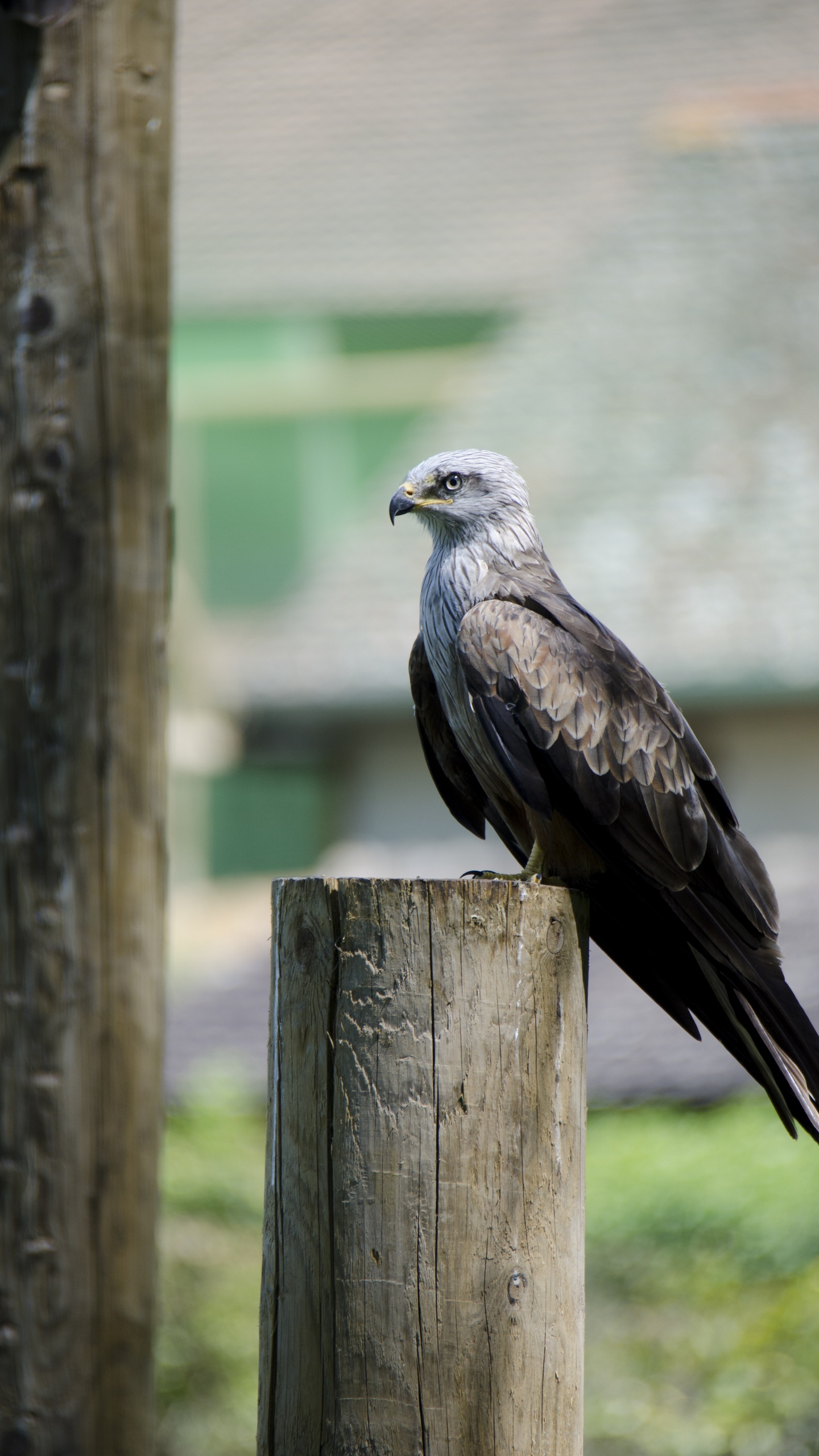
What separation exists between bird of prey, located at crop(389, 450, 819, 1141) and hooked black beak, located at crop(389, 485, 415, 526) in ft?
0.81

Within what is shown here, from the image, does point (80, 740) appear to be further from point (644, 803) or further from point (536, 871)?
point (644, 803)

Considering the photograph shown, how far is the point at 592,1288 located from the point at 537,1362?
209 inches

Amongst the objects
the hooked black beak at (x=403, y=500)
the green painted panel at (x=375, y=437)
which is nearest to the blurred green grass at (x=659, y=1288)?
the hooked black beak at (x=403, y=500)

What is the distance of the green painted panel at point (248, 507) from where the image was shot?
21969mm

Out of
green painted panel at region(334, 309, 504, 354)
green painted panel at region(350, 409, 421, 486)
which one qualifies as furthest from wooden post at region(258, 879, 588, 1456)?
green painted panel at region(334, 309, 504, 354)

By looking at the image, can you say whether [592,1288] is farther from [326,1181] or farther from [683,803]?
[326,1181]

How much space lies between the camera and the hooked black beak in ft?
12.5

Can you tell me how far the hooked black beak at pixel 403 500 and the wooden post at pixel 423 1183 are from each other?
1671 millimetres

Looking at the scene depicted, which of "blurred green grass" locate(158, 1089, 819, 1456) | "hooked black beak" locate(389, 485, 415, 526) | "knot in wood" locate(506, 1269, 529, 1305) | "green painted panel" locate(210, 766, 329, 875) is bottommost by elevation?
"blurred green grass" locate(158, 1089, 819, 1456)

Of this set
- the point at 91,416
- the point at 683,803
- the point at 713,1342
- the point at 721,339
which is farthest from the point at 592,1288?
the point at 721,339

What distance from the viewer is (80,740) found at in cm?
275

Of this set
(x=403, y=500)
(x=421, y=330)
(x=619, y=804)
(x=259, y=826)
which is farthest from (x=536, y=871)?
(x=421, y=330)

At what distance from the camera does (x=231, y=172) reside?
999 inches

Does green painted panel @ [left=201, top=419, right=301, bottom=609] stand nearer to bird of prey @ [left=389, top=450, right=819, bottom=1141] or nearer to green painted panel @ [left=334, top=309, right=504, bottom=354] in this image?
green painted panel @ [left=334, top=309, right=504, bottom=354]
